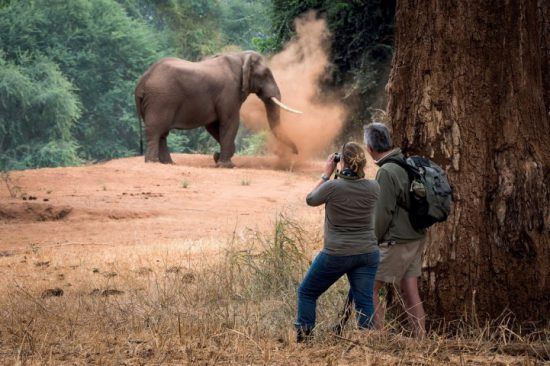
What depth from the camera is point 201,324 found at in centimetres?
684

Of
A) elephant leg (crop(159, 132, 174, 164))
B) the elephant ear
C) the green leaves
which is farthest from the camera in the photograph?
the green leaves

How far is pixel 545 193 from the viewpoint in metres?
7.06

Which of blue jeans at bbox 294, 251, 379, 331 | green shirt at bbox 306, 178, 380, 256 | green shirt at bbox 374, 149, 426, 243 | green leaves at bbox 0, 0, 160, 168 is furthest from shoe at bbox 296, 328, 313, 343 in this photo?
green leaves at bbox 0, 0, 160, 168

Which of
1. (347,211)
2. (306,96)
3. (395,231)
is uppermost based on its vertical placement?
(306,96)

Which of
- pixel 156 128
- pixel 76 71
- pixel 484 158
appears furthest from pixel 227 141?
pixel 76 71

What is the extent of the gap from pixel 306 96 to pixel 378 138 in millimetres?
21937

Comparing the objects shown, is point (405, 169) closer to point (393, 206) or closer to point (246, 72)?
point (393, 206)

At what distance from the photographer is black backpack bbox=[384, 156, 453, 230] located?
6.31 metres

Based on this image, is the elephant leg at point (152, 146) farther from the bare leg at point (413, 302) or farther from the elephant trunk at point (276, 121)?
the bare leg at point (413, 302)

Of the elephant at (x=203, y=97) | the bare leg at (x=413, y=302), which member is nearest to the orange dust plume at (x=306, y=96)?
the elephant at (x=203, y=97)

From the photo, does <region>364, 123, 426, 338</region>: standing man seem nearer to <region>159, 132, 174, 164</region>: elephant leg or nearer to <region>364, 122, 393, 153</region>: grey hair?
<region>364, 122, 393, 153</region>: grey hair

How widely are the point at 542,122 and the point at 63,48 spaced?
4207 cm

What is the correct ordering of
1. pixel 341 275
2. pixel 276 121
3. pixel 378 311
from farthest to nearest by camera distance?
1. pixel 276 121
2. pixel 378 311
3. pixel 341 275

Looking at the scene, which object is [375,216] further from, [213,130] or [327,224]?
[213,130]
